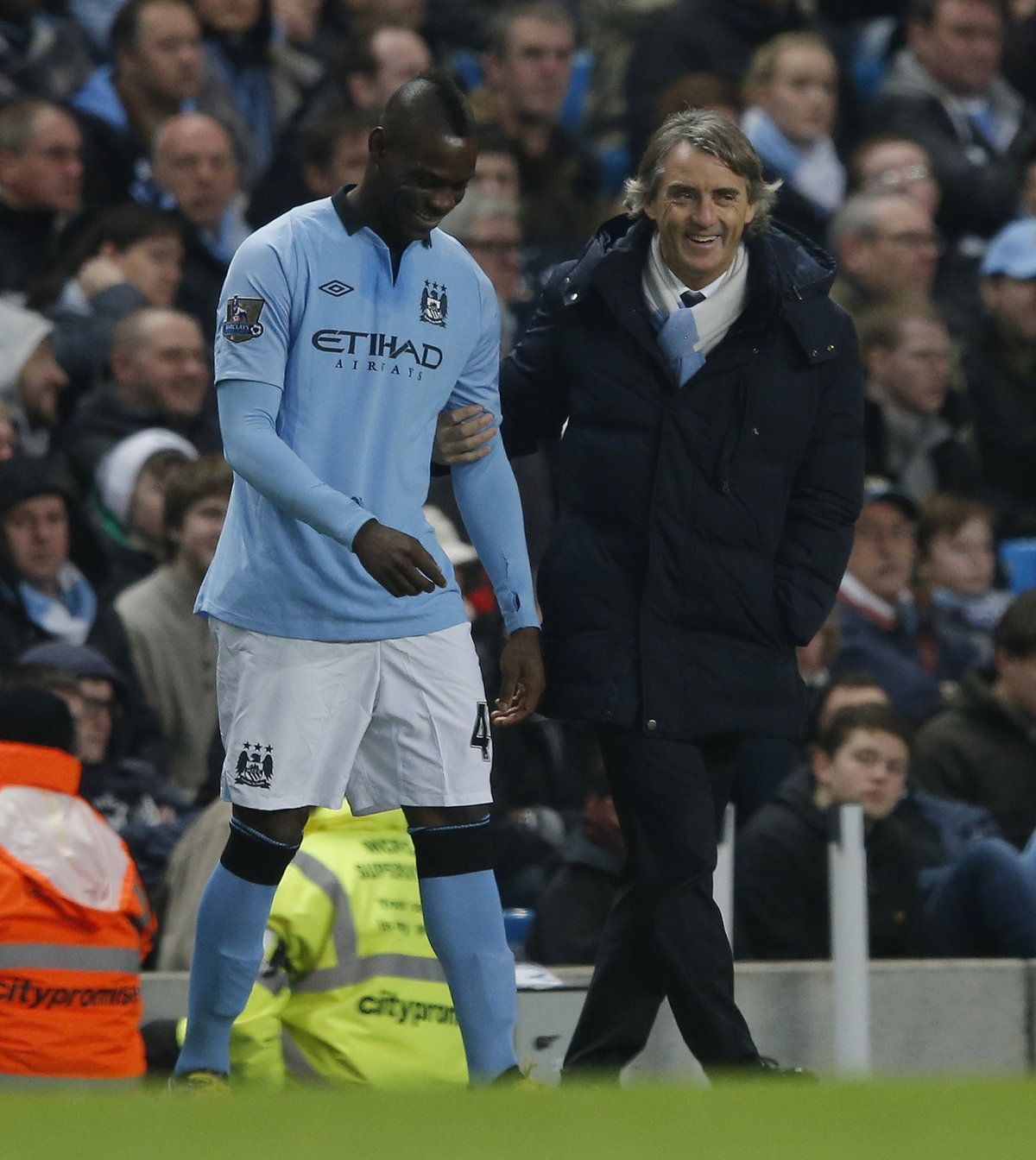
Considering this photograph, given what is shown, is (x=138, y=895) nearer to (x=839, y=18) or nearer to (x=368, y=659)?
(x=368, y=659)

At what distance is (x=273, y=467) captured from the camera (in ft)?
16.4

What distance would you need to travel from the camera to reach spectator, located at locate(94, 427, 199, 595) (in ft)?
28.8

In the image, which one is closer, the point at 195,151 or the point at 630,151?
the point at 195,151

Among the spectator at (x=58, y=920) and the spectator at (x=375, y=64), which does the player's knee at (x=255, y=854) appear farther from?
the spectator at (x=375, y=64)

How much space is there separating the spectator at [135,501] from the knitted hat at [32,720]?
261cm

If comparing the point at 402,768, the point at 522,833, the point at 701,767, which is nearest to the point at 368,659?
the point at 402,768

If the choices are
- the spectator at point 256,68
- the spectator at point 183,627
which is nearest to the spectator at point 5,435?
the spectator at point 183,627

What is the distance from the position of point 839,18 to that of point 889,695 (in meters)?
5.23

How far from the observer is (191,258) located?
33.6ft

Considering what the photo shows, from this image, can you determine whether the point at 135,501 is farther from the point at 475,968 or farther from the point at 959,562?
the point at 475,968

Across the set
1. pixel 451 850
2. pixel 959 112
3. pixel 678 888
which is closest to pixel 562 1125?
pixel 451 850

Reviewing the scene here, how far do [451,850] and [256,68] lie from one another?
7.05m

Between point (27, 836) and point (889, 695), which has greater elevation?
point (889, 695)

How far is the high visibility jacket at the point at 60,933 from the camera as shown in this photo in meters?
5.88
